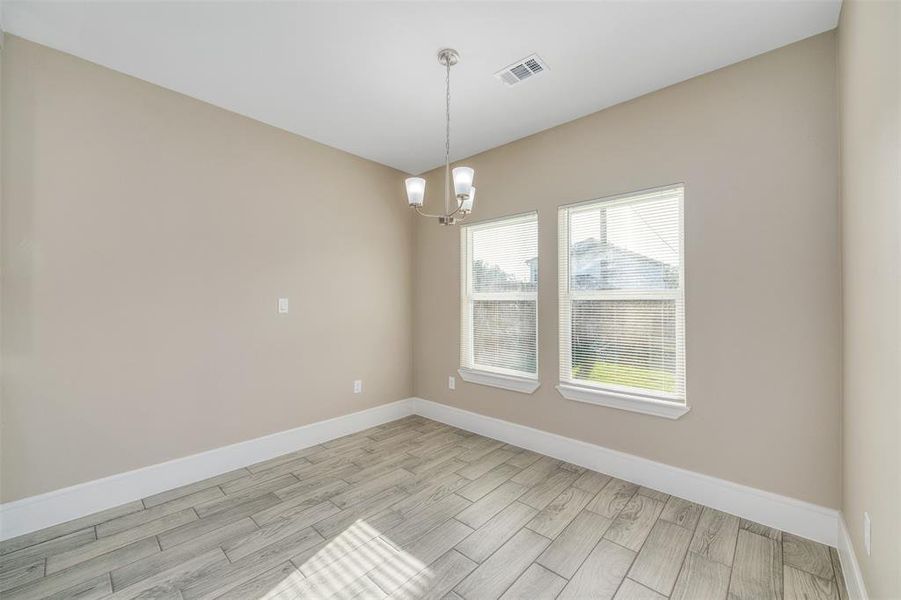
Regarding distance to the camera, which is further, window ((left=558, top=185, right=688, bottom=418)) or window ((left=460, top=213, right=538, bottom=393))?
window ((left=460, top=213, right=538, bottom=393))

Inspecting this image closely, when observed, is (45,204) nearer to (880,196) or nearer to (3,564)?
(3,564)

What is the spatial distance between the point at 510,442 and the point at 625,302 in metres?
1.60

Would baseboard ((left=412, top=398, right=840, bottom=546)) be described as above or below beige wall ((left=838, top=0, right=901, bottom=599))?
below

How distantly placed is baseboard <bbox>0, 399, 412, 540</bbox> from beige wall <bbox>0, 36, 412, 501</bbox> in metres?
0.06

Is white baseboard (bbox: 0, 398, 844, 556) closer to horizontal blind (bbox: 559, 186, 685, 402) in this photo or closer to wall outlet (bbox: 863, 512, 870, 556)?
wall outlet (bbox: 863, 512, 870, 556)

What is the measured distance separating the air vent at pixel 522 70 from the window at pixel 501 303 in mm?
1130

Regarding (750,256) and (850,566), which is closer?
(850,566)

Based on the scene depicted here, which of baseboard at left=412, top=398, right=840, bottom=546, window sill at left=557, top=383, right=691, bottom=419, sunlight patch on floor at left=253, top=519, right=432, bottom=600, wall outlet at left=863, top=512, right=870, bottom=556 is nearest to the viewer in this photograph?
wall outlet at left=863, top=512, right=870, bottom=556

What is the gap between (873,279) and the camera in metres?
1.36

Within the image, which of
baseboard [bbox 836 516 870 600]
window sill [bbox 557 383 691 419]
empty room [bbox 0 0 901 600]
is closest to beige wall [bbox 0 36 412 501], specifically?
empty room [bbox 0 0 901 600]

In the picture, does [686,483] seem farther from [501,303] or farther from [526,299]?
[501,303]

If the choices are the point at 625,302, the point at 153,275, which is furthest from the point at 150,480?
the point at 625,302

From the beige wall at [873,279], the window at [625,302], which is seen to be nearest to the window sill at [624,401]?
the window at [625,302]

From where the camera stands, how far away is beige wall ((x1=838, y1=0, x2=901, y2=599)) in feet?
3.64
